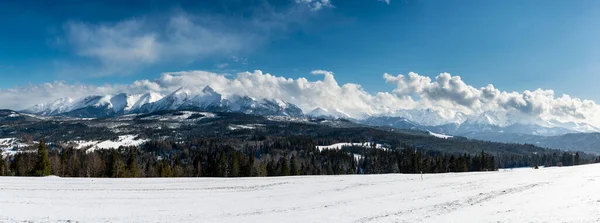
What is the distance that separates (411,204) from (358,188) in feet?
44.4

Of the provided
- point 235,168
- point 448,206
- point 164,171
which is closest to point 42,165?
point 164,171

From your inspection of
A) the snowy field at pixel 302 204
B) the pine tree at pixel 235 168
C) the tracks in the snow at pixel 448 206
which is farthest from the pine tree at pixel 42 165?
the tracks in the snow at pixel 448 206

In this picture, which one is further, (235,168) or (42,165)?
(235,168)

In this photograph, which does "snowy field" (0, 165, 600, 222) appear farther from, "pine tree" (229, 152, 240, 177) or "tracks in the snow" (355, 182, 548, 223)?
"pine tree" (229, 152, 240, 177)

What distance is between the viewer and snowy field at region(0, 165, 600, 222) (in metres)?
25.4

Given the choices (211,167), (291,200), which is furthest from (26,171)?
(291,200)

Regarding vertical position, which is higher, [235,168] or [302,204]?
[302,204]

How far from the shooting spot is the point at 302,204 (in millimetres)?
32562

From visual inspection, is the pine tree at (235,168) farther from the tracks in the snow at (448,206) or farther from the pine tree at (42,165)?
the tracks in the snow at (448,206)

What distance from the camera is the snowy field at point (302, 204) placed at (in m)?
25.4

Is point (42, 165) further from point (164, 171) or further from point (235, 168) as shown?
point (235, 168)

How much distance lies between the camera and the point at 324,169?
15138 cm

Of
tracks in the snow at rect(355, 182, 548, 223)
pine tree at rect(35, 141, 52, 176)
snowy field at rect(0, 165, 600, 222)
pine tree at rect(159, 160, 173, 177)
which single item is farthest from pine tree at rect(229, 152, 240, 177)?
tracks in the snow at rect(355, 182, 548, 223)

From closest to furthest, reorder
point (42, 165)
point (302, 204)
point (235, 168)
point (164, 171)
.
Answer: point (302, 204)
point (42, 165)
point (164, 171)
point (235, 168)
